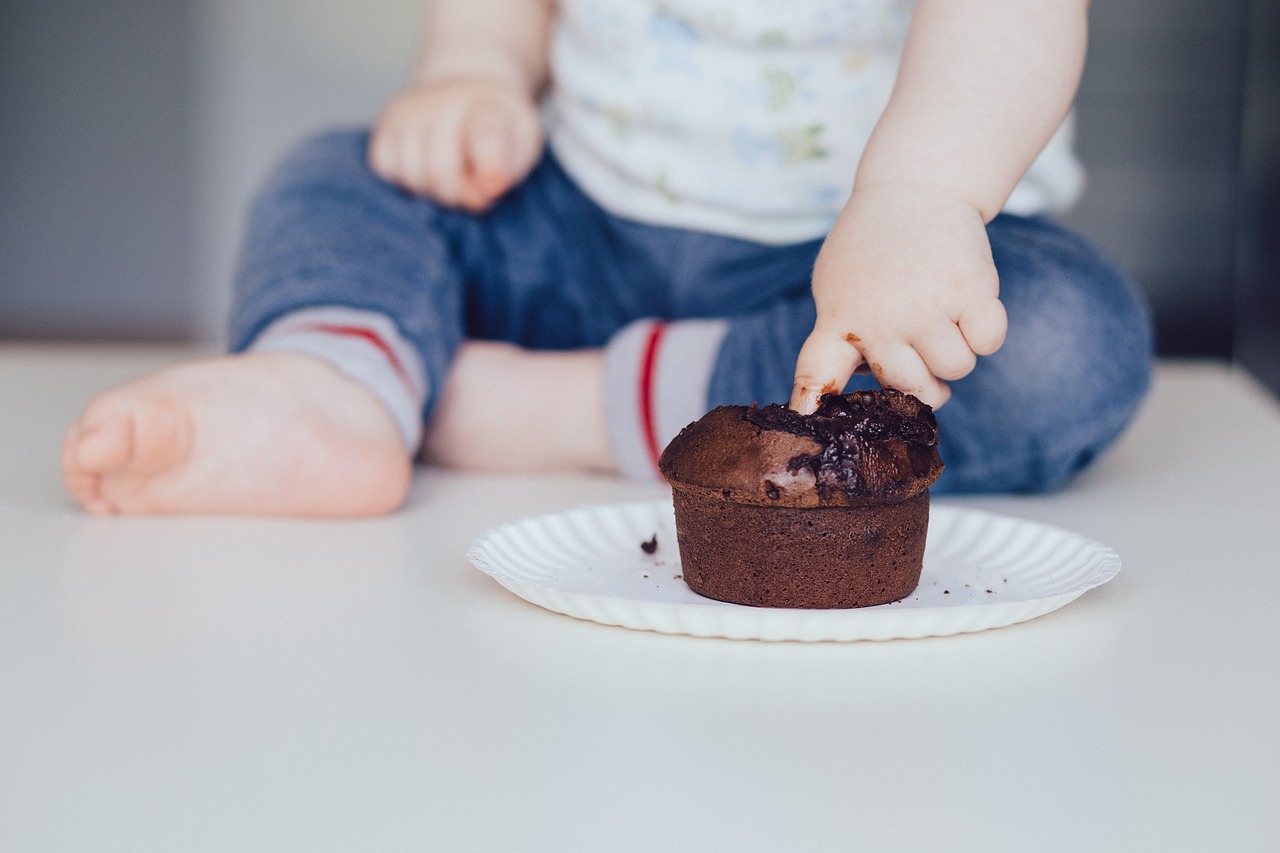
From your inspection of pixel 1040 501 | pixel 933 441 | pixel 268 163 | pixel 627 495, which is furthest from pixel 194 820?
pixel 268 163

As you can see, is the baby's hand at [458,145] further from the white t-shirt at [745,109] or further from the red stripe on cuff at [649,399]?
the red stripe on cuff at [649,399]

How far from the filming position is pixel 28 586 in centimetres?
84

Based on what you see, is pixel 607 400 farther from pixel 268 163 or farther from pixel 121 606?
pixel 268 163

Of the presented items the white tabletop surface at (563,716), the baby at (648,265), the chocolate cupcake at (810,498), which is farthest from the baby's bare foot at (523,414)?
the chocolate cupcake at (810,498)

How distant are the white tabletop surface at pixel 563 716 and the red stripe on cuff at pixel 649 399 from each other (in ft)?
0.84

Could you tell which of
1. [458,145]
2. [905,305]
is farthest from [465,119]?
[905,305]

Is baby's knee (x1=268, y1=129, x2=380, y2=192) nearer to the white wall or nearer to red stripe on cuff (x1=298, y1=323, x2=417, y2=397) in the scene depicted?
red stripe on cuff (x1=298, y1=323, x2=417, y2=397)

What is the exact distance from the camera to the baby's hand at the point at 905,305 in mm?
749

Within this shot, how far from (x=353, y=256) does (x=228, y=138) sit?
88.6 inches

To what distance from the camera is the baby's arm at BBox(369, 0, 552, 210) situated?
1.32 m

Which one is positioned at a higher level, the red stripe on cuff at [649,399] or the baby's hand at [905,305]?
the baby's hand at [905,305]

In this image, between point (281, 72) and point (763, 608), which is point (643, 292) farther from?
point (281, 72)

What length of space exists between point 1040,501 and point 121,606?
727 millimetres

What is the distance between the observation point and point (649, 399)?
1151 millimetres
